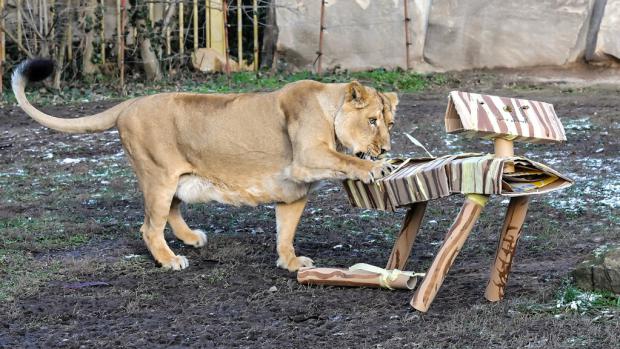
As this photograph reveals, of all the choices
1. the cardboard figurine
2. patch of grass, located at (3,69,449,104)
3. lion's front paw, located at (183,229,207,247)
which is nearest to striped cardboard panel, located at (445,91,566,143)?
the cardboard figurine

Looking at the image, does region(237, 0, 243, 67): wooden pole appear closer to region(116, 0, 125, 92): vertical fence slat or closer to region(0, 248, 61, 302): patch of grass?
region(116, 0, 125, 92): vertical fence slat

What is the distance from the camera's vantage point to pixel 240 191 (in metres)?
6.87

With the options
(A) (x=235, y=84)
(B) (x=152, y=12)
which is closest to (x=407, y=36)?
(A) (x=235, y=84)

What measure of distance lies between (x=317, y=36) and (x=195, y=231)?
29.4ft

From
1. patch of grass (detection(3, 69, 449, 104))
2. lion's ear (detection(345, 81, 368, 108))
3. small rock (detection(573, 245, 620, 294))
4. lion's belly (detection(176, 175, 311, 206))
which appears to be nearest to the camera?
small rock (detection(573, 245, 620, 294))

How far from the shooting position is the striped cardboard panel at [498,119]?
5.20m

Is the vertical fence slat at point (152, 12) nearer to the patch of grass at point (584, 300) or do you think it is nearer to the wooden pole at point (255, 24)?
the wooden pole at point (255, 24)

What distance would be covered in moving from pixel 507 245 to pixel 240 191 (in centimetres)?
202

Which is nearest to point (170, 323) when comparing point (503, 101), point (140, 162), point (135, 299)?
point (135, 299)

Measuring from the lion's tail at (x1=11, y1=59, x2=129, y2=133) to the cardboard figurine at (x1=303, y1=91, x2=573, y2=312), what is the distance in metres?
2.39

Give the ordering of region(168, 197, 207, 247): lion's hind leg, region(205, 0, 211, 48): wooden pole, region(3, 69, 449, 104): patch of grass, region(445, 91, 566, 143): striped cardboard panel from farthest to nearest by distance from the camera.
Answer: region(205, 0, 211, 48): wooden pole → region(3, 69, 449, 104): patch of grass → region(168, 197, 207, 247): lion's hind leg → region(445, 91, 566, 143): striped cardboard panel

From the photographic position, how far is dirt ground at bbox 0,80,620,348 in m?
5.31

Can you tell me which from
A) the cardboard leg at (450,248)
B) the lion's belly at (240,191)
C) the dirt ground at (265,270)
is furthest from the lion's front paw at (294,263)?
the cardboard leg at (450,248)

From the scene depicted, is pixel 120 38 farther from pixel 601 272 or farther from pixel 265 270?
pixel 601 272
